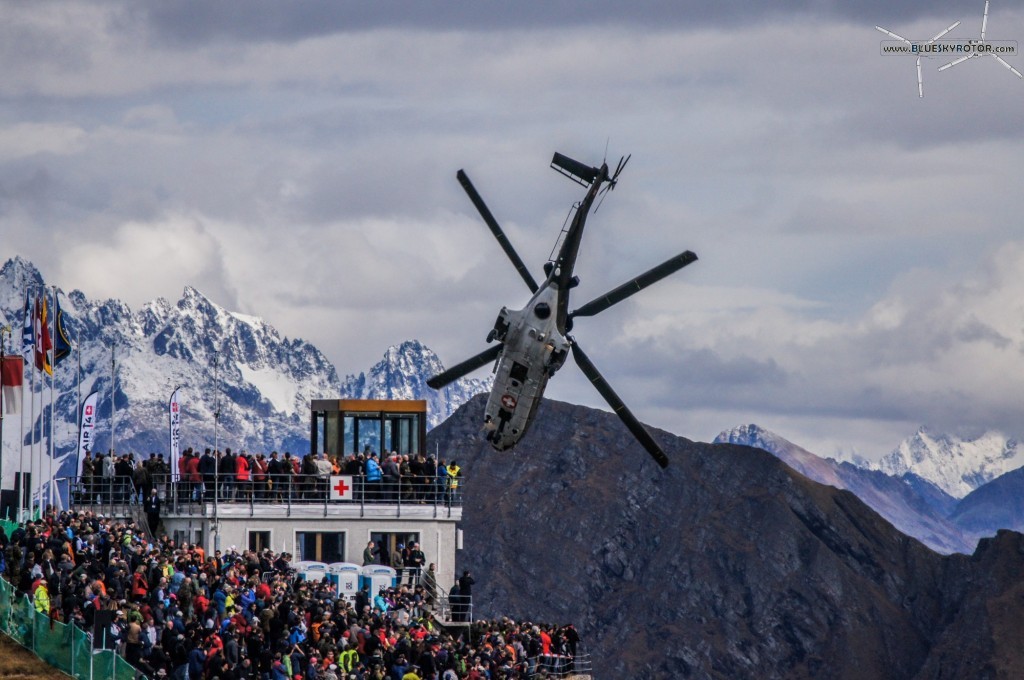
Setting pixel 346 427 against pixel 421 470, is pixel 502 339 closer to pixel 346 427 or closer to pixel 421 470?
pixel 421 470

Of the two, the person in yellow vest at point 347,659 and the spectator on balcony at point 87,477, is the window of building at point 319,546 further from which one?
the person in yellow vest at point 347,659

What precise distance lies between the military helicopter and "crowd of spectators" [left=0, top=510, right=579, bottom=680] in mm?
8497

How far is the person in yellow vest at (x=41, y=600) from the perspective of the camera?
5091cm

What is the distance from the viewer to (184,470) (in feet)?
233

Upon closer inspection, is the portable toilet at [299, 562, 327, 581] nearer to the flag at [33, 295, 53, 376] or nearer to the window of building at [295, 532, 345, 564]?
the window of building at [295, 532, 345, 564]

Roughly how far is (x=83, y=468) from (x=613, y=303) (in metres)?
21.3

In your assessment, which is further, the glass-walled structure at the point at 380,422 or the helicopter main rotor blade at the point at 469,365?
the glass-walled structure at the point at 380,422

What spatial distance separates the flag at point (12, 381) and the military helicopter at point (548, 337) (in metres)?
19.7

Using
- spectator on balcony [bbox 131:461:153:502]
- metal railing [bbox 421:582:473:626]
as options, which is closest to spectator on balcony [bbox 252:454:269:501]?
spectator on balcony [bbox 131:461:153:502]

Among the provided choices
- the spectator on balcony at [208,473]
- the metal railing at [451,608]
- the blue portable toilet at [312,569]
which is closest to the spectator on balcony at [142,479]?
the spectator on balcony at [208,473]

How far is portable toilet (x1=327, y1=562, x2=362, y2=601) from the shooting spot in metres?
67.0

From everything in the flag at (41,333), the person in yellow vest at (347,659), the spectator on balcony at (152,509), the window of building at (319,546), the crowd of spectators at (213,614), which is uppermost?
the flag at (41,333)

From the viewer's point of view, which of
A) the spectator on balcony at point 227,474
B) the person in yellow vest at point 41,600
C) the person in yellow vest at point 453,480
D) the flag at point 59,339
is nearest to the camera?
the person in yellow vest at point 41,600

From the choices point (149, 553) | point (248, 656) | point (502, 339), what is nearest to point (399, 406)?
point (502, 339)
